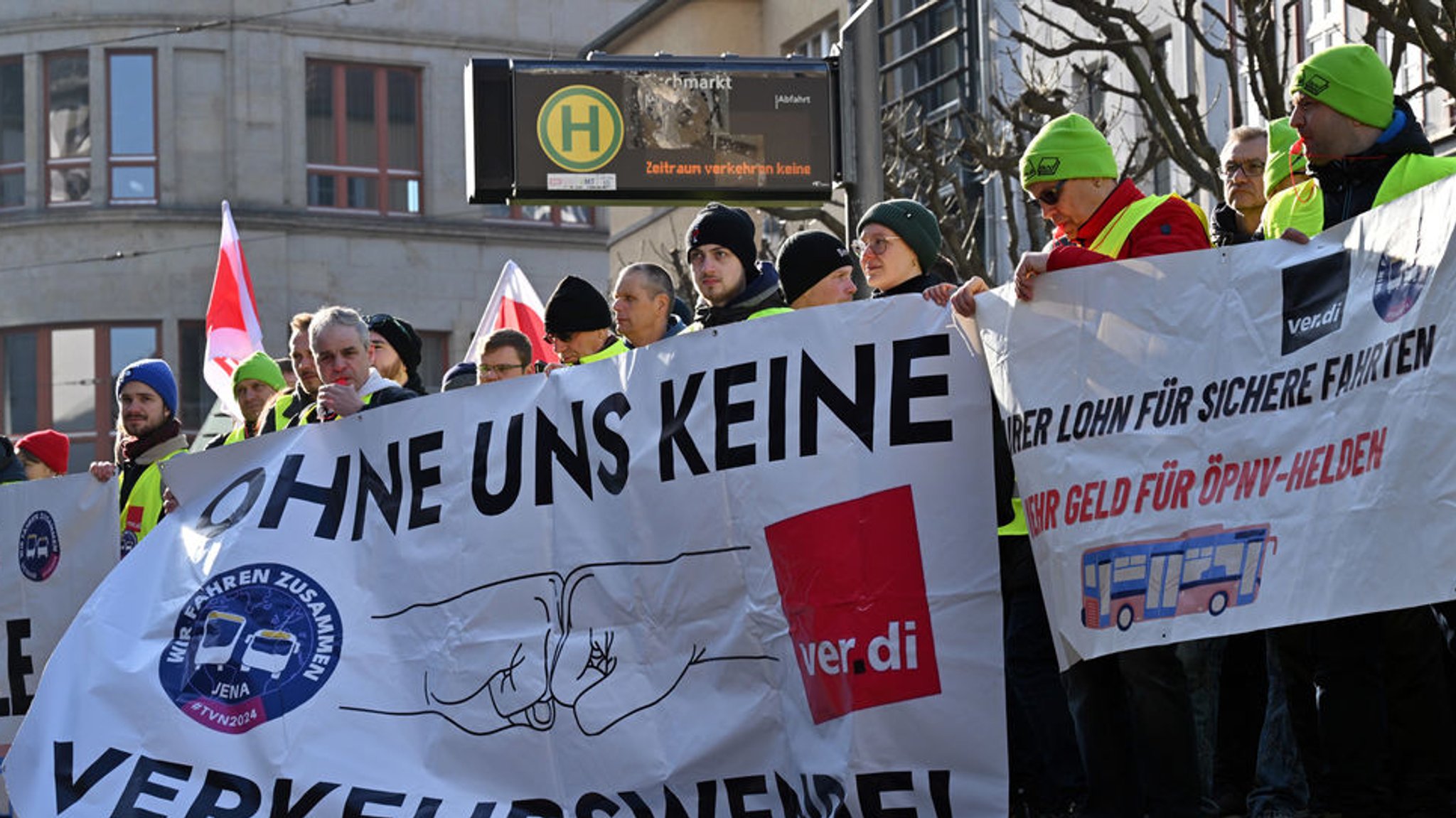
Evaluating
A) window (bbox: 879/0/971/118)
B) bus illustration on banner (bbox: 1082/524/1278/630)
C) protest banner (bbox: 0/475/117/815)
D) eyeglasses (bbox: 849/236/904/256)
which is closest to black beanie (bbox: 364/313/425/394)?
protest banner (bbox: 0/475/117/815)

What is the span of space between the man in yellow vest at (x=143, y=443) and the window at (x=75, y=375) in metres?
29.6

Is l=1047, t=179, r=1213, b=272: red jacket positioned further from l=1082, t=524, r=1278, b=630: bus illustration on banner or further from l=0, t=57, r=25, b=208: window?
l=0, t=57, r=25, b=208: window

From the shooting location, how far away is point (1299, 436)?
20.6ft

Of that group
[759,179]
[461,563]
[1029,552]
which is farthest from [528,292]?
[1029,552]

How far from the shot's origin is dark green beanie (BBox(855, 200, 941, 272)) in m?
7.56

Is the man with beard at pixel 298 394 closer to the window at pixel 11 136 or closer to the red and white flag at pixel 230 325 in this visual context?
the red and white flag at pixel 230 325

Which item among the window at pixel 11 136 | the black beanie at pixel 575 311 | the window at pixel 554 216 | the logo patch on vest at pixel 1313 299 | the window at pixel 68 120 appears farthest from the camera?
the window at pixel 554 216

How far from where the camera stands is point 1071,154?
696 cm

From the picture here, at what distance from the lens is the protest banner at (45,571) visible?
9.66m

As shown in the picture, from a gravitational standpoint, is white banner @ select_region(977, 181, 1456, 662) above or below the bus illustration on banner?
above

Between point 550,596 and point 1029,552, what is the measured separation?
158 centimetres

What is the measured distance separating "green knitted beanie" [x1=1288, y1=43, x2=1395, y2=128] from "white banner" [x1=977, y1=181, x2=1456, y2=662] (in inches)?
16.5

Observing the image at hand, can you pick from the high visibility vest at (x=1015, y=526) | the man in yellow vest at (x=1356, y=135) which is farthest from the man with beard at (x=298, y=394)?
the man in yellow vest at (x=1356, y=135)

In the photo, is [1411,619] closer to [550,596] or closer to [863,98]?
[550,596]
